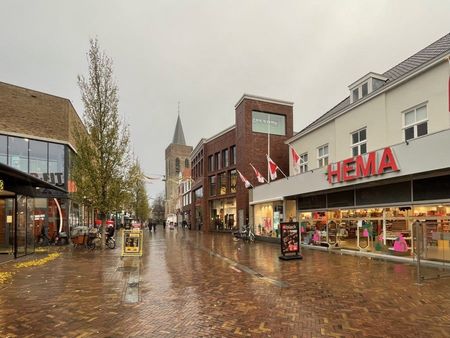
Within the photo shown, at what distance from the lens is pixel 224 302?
7.69 metres

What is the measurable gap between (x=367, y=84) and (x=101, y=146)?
1473 cm

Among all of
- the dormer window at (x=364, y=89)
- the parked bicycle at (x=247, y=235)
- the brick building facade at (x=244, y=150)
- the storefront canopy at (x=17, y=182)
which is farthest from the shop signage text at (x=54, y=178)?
the dormer window at (x=364, y=89)

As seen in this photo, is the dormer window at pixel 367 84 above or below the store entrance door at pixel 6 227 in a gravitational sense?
above

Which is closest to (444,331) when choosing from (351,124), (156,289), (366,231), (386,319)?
(386,319)

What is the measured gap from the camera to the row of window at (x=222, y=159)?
37438 mm

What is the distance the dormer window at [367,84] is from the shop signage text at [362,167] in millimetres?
4371

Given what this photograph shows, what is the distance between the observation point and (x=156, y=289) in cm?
916

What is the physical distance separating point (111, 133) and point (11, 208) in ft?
20.5

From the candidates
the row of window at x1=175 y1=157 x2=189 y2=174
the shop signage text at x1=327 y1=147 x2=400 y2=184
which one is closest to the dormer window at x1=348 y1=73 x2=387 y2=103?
the shop signage text at x1=327 y1=147 x2=400 y2=184

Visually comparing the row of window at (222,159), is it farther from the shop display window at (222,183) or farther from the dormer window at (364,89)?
the dormer window at (364,89)

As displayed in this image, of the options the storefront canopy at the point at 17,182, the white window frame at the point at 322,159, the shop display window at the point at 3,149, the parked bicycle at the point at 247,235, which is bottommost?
the parked bicycle at the point at 247,235

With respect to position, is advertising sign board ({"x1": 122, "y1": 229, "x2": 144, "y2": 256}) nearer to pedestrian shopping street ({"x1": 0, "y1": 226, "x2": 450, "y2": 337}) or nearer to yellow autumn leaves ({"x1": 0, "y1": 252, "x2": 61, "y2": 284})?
pedestrian shopping street ({"x1": 0, "y1": 226, "x2": 450, "y2": 337})

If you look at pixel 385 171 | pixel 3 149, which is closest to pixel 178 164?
pixel 3 149

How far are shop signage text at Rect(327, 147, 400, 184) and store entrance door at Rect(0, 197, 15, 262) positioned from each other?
51.4ft
